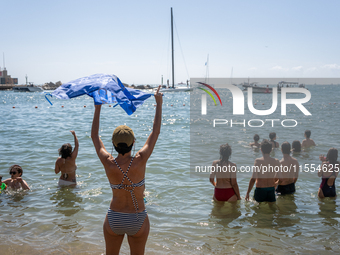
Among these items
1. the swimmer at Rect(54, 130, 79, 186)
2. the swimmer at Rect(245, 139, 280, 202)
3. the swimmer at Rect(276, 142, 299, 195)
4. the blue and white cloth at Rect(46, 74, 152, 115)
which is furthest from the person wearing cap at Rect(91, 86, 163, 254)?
the swimmer at Rect(276, 142, 299, 195)

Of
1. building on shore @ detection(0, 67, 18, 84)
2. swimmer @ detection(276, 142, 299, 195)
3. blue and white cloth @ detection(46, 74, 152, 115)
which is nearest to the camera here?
blue and white cloth @ detection(46, 74, 152, 115)

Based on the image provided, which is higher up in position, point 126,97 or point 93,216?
point 126,97

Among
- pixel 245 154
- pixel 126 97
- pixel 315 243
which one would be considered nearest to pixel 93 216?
pixel 126 97

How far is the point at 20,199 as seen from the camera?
738cm

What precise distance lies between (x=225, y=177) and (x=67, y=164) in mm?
4082

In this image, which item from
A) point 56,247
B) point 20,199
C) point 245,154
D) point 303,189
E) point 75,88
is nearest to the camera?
point 75,88

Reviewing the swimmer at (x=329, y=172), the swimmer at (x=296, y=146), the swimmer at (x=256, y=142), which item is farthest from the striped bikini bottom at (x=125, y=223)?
the swimmer at (x=256, y=142)

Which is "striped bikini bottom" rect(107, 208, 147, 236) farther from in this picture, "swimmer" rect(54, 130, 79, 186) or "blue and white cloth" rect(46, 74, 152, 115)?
"swimmer" rect(54, 130, 79, 186)

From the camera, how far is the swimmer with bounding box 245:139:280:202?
6.41 metres

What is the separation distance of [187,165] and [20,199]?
557cm

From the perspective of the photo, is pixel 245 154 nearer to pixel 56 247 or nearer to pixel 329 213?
pixel 329 213

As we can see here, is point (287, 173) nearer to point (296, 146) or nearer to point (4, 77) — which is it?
point (296, 146)

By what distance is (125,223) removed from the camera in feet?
10.4

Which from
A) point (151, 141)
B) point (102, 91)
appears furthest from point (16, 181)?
point (151, 141)
